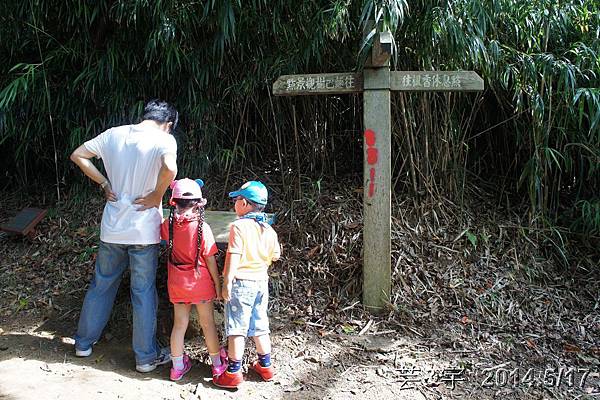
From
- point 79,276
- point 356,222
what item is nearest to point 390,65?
point 356,222

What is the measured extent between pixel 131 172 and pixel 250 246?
752mm

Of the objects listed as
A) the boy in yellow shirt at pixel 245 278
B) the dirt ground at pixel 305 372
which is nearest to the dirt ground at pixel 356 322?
the dirt ground at pixel 305 372

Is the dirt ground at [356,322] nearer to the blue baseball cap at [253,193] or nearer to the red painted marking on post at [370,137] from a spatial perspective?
the red painted marking on post at [370,137]

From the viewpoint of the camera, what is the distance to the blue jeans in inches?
115

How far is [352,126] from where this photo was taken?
4.38m

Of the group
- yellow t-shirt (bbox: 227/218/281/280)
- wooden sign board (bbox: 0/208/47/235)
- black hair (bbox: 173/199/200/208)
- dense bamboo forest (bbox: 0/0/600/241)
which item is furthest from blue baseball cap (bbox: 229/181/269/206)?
wooden sign board (bbox: 0/208/47/235)

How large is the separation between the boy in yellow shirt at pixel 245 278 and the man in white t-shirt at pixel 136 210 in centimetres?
44

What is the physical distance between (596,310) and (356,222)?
5.90 feet

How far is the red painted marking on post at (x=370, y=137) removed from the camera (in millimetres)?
3406

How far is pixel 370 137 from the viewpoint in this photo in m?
3.41

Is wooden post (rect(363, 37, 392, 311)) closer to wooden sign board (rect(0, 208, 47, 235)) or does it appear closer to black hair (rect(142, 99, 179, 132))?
black hair (rect(142, 99, 179, 132))

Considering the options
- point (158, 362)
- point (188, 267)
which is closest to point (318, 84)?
point (188, 267)

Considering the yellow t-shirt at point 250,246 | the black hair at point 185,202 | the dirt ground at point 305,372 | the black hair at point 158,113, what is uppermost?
the black hair at point 158,113

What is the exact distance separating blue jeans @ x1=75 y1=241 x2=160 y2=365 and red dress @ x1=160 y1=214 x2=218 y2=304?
0.18 m
